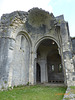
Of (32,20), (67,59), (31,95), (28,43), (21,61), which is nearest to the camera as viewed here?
(31,95)

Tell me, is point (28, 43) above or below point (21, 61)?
above

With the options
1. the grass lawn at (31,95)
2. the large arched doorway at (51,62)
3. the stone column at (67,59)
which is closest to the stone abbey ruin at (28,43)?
the stone column at (67,59)

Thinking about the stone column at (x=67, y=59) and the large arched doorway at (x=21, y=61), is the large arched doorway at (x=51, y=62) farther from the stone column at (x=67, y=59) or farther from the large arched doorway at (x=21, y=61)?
the stone column at (x=67, y=59)

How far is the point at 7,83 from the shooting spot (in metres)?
6.61

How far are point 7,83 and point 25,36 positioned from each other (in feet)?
19.2

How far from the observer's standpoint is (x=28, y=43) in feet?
36.2

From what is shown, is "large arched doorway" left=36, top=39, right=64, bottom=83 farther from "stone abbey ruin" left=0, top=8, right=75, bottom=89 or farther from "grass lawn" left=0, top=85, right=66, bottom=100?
"grass lawn" left=0, top=85, right=66, bottom=100

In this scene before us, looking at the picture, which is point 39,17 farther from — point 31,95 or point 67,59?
point 31,95

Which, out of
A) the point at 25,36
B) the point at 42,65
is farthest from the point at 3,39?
the point at 42,65

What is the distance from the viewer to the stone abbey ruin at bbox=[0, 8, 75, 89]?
7.49m

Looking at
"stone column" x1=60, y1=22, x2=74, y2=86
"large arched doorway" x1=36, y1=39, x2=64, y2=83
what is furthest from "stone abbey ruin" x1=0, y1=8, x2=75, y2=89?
"large arched doorway" x1=36, y1=39, x2=64, y2=83

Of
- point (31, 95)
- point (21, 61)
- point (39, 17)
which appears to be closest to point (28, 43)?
point (21, 61)

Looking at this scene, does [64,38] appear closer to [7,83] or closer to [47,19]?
[47,19]

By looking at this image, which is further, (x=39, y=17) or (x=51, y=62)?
(x=51, y=62)
